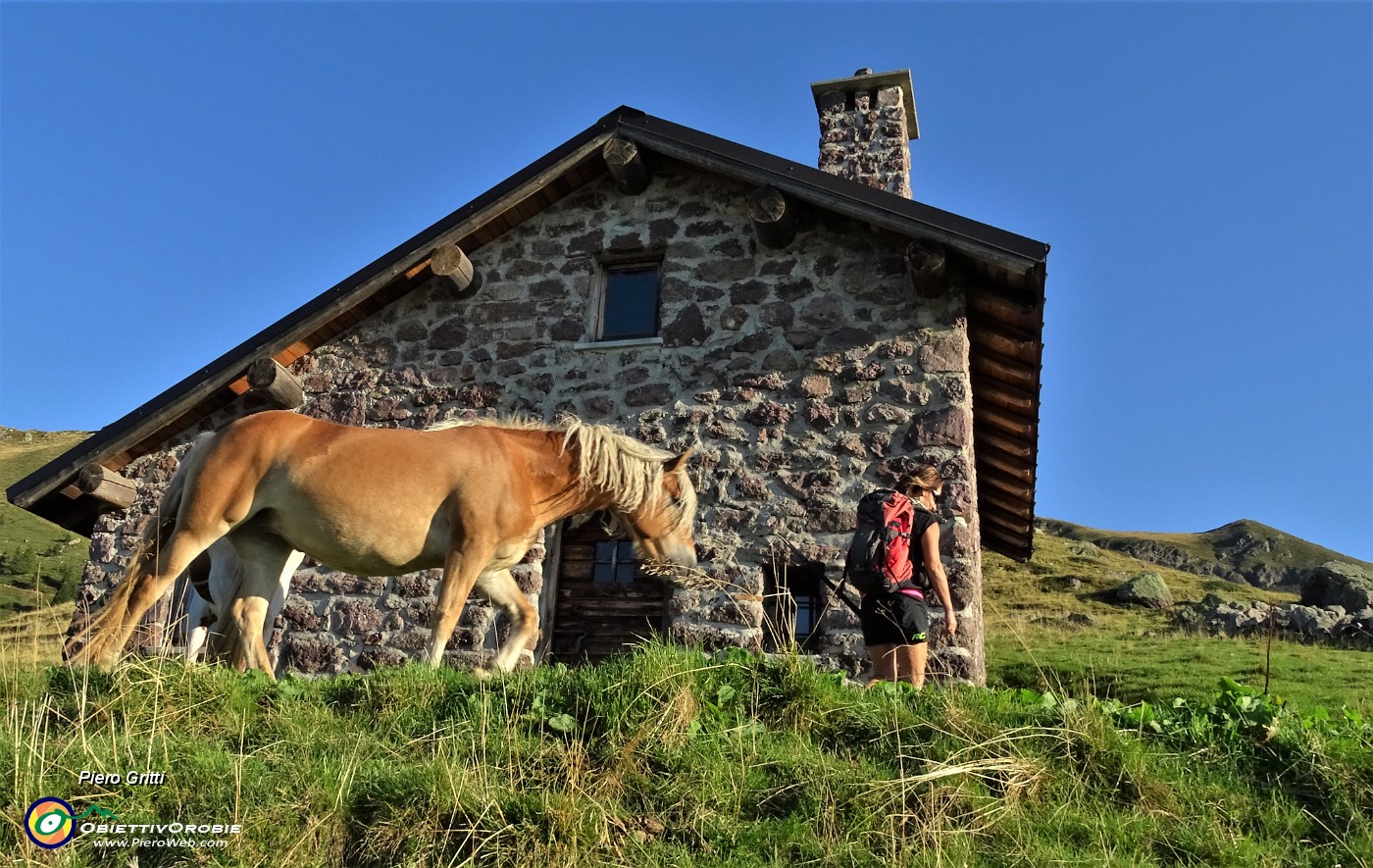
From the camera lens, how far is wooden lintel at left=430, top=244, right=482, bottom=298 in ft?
30.6

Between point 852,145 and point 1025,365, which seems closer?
point 1025,365

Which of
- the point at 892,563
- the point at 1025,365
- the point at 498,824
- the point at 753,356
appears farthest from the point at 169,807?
the point at 1025,365

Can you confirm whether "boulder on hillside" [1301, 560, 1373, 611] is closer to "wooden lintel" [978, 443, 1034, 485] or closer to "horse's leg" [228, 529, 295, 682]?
"wooden lintel" [978, 443, 1034, 485]

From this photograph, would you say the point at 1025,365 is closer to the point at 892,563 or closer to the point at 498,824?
the point at 892,563

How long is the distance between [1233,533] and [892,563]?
83.9 meters

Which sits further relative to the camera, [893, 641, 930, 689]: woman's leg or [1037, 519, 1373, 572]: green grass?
[1037, 519, 1373, 572]: green grass

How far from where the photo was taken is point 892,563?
19.5 feet

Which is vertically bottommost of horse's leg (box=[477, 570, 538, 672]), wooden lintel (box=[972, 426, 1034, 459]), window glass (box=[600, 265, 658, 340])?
horse's leg (box=[477, 570, 538, 672])

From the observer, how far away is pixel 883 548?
5.98 meters

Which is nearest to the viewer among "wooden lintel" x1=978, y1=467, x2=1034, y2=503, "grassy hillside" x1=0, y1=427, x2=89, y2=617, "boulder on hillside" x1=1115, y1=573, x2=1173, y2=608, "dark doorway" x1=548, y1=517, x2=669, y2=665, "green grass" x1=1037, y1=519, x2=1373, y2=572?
"dark doorway" x1=548, y1=517, x2=669, y2=665

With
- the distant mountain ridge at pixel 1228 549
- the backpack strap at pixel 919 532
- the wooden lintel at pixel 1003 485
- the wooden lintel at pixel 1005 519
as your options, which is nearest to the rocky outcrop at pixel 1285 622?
the wooden lintel at pixel 1005 519

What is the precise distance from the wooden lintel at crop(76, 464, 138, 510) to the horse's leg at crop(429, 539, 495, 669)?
4778 millimetres

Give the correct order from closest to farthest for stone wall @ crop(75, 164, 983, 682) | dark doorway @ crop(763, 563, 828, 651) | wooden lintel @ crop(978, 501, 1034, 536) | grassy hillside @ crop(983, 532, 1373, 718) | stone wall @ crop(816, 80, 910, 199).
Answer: dark doorway @ crop(763, 563, 828, 651) → stone wall @ crop(75, 164, 983, 682) → grassy hillside @ crop(983, 532, 1373, 718) → stone wall @ crop(816, 80, 910, 199) → wooden lintel @ crop(978, 501, 1034, 536)

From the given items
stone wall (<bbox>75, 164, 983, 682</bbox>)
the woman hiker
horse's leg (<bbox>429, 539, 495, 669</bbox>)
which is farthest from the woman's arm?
horse's leg (<bbox>429, 539, 495, 669</bbox>)
